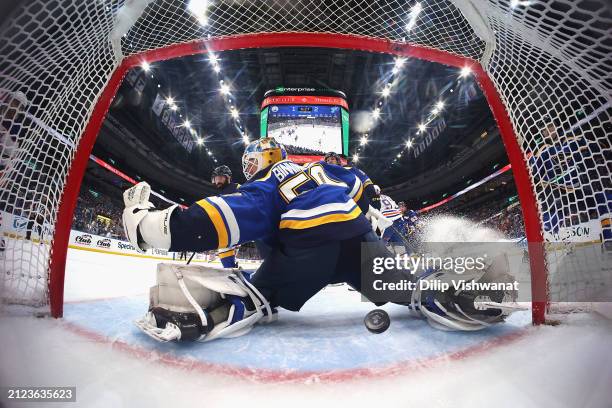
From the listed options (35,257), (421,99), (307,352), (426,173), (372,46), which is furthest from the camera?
(426,173)

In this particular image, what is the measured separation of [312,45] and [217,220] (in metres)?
1.06

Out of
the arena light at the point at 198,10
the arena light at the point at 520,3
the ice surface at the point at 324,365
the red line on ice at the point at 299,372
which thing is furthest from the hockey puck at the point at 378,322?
the arena light at the point at 198,10

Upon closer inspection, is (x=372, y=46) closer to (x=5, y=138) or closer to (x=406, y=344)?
(x=406, y=344)

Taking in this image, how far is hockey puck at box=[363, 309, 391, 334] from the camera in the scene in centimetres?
100

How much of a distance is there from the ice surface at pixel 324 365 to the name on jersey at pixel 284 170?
57 cm

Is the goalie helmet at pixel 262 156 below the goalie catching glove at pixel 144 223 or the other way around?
the other way around

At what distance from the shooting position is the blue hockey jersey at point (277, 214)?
865mm

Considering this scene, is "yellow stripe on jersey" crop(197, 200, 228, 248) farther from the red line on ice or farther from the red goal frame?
the red goal frame

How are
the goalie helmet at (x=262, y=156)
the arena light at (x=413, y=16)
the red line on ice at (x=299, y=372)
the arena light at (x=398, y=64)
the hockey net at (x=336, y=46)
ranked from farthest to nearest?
the arena light at (x=398, y=64), the arena light at (x=413, y=16), the goalie helmet at (x=262, y=156), the hockey net at (x=336, y=46), the red line on ice at (x=299, y=372)

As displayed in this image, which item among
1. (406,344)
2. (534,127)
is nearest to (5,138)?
(406,344)

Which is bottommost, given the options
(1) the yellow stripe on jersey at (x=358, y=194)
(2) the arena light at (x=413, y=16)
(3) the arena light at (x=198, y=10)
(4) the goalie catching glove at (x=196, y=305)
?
(4) the goalie catching glove at (x=196, y=305)

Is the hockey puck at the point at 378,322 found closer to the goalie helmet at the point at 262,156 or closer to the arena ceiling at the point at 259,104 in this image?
the goalie helmet at the point at 262,156

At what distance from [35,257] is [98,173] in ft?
36.3

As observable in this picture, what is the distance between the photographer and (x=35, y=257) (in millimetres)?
1146
